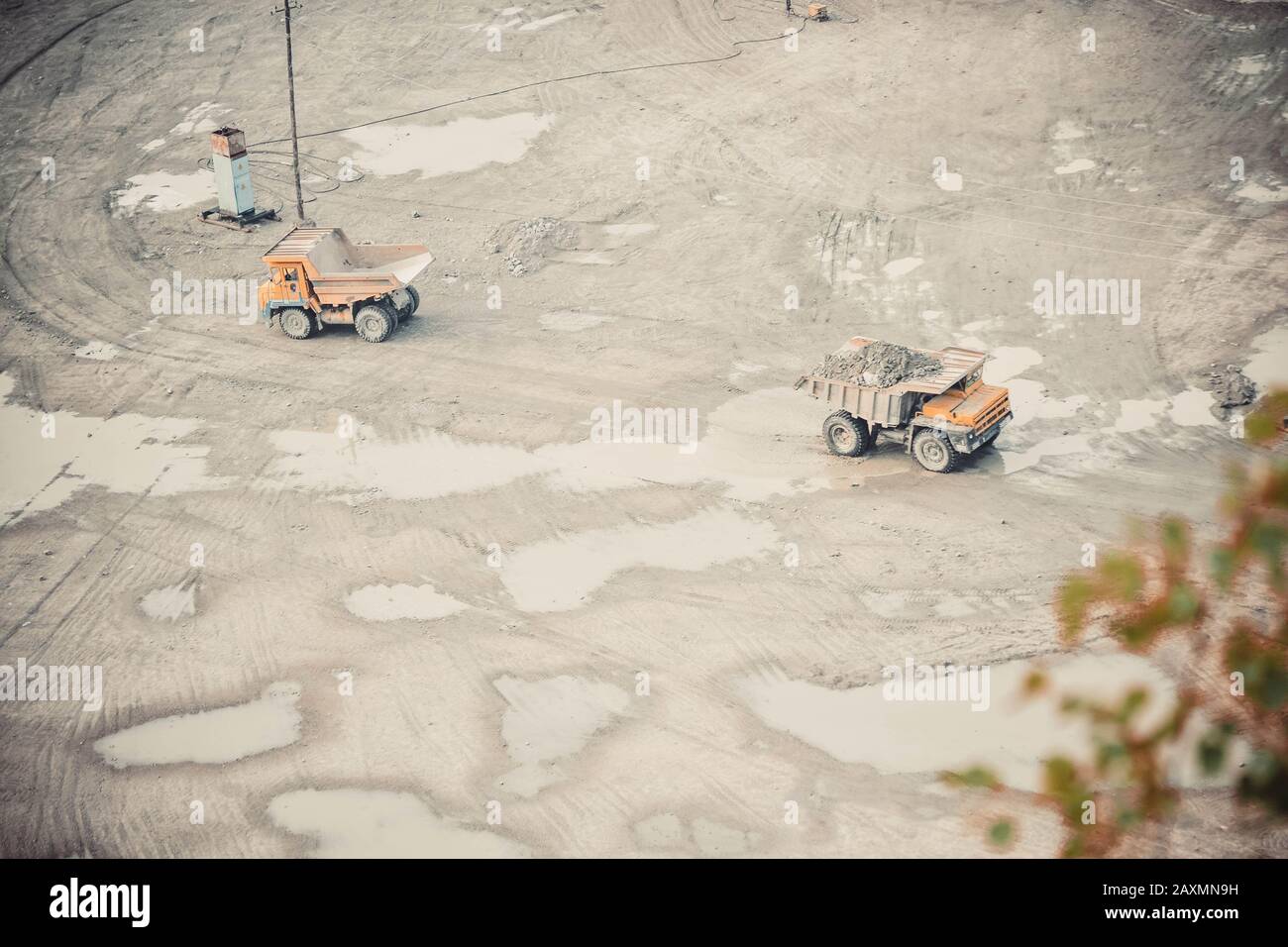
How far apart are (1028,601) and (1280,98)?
58.6 ft

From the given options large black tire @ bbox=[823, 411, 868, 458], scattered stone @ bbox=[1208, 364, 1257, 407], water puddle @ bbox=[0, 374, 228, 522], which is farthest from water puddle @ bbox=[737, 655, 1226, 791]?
water puddle @ bbox=[0, 374, 228, 522]

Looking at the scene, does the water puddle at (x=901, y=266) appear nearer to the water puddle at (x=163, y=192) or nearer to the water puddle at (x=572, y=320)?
the water puddle at (x=572, y=320)

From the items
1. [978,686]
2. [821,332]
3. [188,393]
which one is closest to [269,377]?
[188,393]

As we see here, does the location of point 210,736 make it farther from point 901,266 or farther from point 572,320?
point 901,266

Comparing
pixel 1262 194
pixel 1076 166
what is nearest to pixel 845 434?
pixel 1076 166

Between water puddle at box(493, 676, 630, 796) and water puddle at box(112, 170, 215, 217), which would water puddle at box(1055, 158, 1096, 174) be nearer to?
water puddle at box(493, 676, 630, 796)

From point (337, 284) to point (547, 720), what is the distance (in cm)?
1207

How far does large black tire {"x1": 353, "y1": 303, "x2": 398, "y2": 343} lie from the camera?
24.3 metres

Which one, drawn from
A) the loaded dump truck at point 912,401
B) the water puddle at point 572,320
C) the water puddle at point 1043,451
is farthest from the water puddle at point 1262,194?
the water puddle at point 572,320

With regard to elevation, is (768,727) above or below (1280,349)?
below

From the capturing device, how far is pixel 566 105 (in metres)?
32.1

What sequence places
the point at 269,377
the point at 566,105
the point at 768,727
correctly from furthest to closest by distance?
the point at 566,105, the point at 269,377, the point at 768,727

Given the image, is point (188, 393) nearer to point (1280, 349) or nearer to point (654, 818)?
point (654, 818)

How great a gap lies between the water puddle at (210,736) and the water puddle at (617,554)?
3581 millimetres
